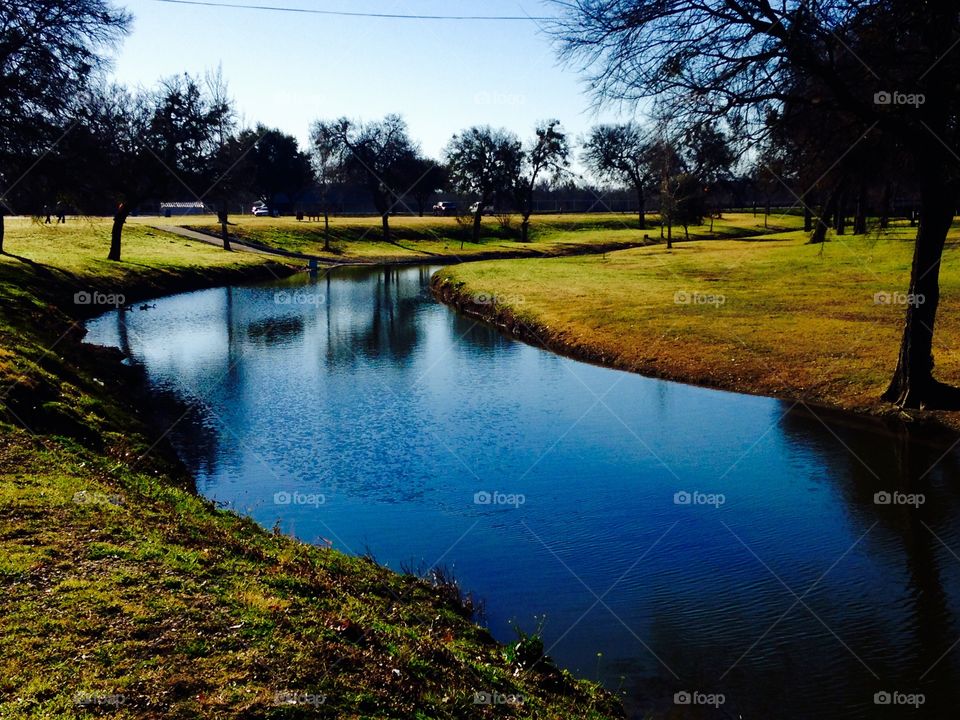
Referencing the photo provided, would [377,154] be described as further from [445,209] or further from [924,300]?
[924,300]

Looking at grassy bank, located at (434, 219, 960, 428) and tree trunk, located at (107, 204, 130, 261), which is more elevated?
tree trunk, located at (107, 204, 130, 261)

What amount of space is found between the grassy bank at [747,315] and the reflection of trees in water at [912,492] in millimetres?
1507

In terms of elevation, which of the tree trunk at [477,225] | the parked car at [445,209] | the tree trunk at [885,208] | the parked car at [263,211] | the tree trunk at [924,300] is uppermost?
the parked car at [445,209]

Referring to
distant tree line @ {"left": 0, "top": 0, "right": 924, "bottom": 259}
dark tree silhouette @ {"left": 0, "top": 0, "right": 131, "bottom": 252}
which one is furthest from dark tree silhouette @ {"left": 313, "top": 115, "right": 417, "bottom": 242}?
dark tree silhouette @ {"left": 0, "top": 0, "right": 131, "bottom": 252}

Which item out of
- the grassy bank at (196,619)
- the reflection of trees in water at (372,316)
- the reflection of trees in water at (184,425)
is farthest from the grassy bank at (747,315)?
the grassy bank at (196,619)

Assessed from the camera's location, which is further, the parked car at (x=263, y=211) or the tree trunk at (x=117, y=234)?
the parked car at (x=263, y=211)

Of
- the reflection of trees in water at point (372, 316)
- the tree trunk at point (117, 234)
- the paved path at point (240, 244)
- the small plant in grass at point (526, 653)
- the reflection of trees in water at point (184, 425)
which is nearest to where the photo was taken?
the small plant in grass at point (526, 653)

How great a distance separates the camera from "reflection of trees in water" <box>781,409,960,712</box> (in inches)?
404

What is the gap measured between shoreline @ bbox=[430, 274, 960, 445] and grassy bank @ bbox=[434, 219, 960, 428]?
83 mm

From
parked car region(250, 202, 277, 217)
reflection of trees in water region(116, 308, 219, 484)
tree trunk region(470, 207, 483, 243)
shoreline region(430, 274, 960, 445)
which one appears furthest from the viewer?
parked car region(250, 202, 277, 217)

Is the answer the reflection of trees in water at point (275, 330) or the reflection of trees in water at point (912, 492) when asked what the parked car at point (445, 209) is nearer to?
the reflection of trees in water at point (275, 330)

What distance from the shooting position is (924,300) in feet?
62.0

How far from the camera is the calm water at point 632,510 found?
9.98 meters

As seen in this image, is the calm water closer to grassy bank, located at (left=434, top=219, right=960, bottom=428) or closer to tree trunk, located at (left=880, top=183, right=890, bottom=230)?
grassy bank, located at (left=434, top=219, right=960, bottom=428)
